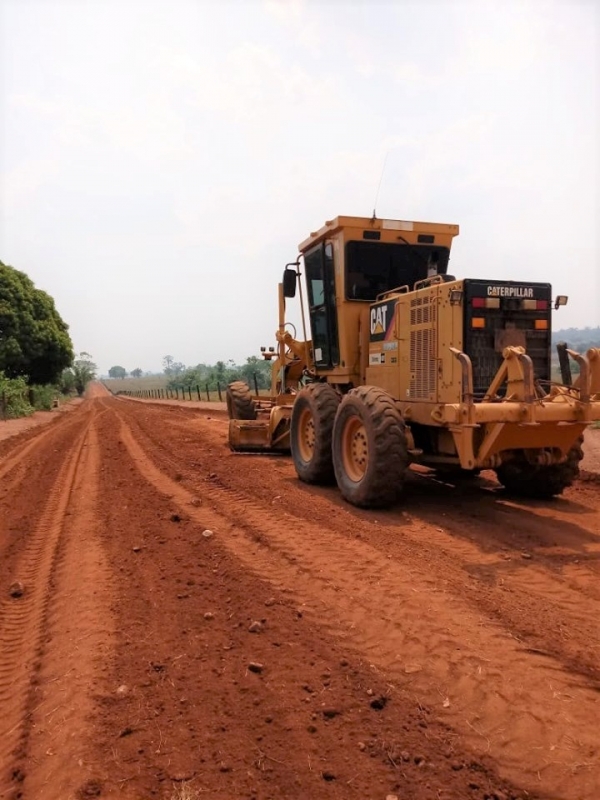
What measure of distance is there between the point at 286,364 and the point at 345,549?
6710 mm

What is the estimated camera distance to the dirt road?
8.19 ft

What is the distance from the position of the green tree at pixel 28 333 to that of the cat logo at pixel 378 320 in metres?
24.7

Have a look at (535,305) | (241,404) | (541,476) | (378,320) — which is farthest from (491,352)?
(241,404)

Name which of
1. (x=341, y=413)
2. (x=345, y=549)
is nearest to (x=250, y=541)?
(x=345, y=549)

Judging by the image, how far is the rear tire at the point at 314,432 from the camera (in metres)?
7.84

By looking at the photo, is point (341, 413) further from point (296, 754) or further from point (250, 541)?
point (296, 754)

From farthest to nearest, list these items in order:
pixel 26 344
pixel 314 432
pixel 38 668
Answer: pixel 26 344, pixel 314 432, pixel 38 668

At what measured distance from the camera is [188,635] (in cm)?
369

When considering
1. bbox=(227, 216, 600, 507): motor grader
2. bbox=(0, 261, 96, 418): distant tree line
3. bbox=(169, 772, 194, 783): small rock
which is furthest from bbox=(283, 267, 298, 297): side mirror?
bbox=(0, 261, 96, 418): distant tree line

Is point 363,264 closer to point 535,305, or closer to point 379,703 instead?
point 535,305

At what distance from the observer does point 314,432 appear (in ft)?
26.2

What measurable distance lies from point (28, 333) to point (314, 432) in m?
25.8

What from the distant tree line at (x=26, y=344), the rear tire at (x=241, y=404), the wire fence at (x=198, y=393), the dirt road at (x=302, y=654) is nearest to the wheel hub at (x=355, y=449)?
Result: the dirt road at (x=302, y=654)

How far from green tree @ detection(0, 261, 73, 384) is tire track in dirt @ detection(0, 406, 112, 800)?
2506 cm
